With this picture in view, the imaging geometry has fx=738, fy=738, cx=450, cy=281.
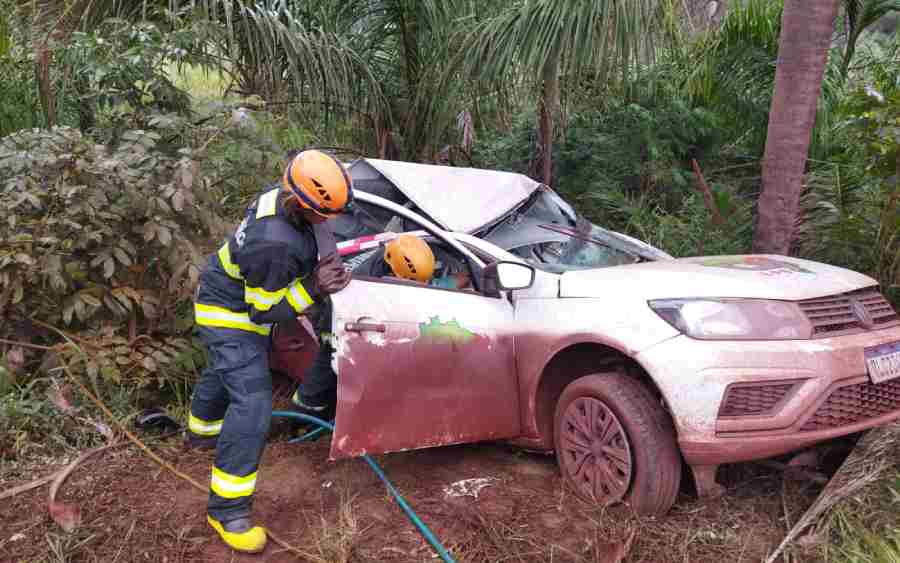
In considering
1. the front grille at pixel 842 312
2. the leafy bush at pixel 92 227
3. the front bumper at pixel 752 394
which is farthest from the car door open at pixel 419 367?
the leafy bush at pixel 92 227

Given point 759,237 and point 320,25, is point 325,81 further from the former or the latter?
point 759,237

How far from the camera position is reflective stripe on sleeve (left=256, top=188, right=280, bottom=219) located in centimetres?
292

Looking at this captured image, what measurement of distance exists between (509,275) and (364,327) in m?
0.68

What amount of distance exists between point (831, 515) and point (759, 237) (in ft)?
8.88

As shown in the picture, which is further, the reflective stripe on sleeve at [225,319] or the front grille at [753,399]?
the reflective stripe on sleeve at [225,319]

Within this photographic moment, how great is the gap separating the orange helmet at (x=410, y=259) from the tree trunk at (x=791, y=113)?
2800 mm

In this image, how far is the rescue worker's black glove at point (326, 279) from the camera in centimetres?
292

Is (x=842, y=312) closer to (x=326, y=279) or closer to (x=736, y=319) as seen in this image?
(x=736, y=319)

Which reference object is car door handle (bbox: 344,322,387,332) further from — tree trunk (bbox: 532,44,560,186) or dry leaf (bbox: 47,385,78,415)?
tree trunk (bbox: 532,44,560,186)

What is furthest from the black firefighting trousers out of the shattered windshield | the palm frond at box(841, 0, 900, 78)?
the palm frond at box(841, 0, 900, 78)

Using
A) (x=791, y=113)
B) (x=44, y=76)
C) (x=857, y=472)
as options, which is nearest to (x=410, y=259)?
(x=857, y=472)

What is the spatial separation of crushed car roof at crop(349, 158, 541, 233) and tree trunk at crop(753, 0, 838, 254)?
72.7 inches

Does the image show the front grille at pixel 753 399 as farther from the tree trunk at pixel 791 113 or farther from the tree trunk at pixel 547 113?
the tree trunk at pixel 547 113

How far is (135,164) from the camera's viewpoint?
432 cm
